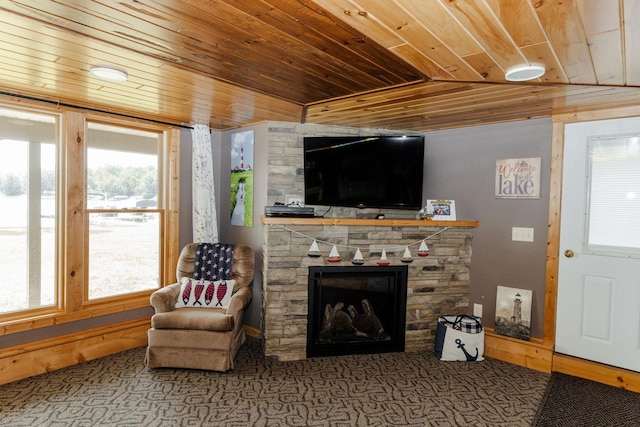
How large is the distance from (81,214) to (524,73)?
3.50 meters

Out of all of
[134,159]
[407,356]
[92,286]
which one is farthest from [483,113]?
[92,286]

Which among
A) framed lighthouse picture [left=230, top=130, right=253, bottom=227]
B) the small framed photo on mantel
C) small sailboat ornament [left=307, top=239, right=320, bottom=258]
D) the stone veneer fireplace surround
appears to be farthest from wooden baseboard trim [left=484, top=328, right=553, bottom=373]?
framed lighthouse picture [left=230, top=130, right=253, bottom=227]

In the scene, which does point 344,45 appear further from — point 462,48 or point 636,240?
point 636,240

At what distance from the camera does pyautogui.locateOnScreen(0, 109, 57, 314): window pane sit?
2973 millimetres

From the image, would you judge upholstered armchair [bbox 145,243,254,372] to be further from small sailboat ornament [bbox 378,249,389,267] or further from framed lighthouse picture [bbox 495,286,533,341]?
framed lighthouse picture [bbox 495,286,533,341]

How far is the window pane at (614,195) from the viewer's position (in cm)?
289

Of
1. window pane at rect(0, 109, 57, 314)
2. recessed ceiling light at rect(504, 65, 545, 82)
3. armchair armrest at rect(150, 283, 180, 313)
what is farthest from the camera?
armchair armrest at rect(150, 283, 180, 313)

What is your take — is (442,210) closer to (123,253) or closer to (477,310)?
(477,310)

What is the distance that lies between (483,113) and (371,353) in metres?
2.31

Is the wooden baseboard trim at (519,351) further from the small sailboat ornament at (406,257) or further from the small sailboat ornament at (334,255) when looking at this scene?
the small sailboat ornament at (334,255)

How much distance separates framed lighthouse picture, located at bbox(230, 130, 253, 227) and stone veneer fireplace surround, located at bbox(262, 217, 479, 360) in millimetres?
654

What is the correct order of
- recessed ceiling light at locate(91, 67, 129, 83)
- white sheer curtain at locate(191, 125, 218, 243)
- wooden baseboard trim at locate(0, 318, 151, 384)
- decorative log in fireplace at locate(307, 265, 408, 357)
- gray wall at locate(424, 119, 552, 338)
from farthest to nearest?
white sheer curtain at locate(191, 125, 218, 243), decorative log in fireplace at locate(307, 265, 408, 357), gray wall at locate(424, 119, 552, 338), wooden baseboard trim at locate(0, 318, 151, 384), recessed ceiling light at locate(91, 67, 129, 83)

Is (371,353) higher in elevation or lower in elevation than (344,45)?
lower

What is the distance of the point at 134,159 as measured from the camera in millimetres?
3725
